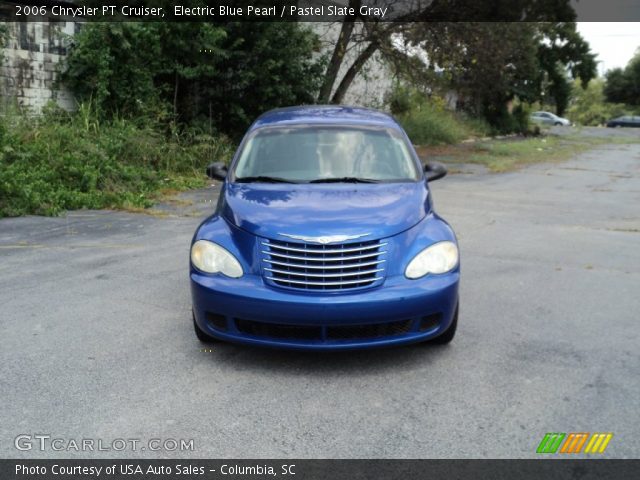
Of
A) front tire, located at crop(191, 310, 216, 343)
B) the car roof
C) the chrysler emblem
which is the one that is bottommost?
A: front tire, located at crop(191, 310, 216, 343)

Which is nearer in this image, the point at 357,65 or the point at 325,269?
the point at 325,269

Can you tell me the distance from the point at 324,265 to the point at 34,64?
1158 centimetres

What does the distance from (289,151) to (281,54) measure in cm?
1180

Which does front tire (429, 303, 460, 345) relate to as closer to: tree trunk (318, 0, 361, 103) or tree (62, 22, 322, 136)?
tree (62, 22, 322, 136)

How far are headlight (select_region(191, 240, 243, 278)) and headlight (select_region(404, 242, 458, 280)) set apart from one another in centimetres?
116

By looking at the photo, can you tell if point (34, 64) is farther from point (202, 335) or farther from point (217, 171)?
point (202, 335)

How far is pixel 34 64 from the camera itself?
13727 mm

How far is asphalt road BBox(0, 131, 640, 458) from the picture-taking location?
143 inches

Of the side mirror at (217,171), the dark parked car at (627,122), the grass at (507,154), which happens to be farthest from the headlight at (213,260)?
the dark parked car at (627,122)

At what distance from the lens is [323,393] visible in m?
4.18

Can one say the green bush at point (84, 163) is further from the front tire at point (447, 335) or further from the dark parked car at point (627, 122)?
the dark parked car at point (627, 122)

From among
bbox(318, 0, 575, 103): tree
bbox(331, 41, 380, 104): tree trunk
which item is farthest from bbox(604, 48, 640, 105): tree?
bbox(331, 41, 380, 104): tree trunk

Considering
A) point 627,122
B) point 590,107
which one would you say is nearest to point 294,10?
point 627,122

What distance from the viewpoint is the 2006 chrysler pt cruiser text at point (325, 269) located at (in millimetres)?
4348
